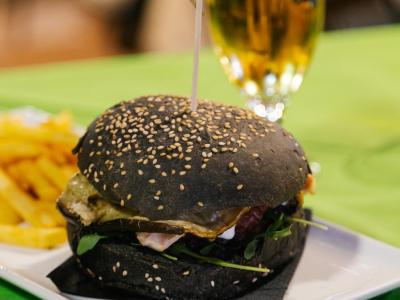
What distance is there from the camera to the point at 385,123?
2635 millimetres

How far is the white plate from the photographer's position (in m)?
1.50

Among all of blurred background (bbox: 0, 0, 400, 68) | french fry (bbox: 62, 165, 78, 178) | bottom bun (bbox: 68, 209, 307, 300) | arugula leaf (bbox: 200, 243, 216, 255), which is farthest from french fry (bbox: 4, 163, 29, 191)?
blurred background (bbox: 0, 0, 400, 68)

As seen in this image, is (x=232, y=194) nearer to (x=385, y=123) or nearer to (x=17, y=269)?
(x=17, y=269)

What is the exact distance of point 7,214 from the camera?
6.40ft

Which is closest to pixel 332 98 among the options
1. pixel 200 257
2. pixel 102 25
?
pixel 200 257

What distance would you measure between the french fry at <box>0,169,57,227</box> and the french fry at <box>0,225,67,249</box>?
10 cm

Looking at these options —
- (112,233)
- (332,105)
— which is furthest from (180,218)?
(332,105)

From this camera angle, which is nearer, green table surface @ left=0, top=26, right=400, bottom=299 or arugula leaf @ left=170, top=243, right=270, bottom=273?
arugula leaf @ left=170, top=243, right=270, bottom=273

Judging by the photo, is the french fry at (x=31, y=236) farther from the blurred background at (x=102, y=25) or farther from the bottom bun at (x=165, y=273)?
the blurred background at (x=102, y=25)

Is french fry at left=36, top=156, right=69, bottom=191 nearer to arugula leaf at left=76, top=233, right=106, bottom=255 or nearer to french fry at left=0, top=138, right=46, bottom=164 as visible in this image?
french fry at left=0, top=138, right=46, bottom=164

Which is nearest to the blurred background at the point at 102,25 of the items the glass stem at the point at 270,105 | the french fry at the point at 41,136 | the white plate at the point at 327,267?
the glass stem at the point at 270,105

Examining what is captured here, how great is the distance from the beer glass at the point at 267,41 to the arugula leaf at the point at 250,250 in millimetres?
571

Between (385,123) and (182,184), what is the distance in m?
1.38

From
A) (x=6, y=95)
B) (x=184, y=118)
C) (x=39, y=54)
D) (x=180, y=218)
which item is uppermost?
(x=184, y=118)
